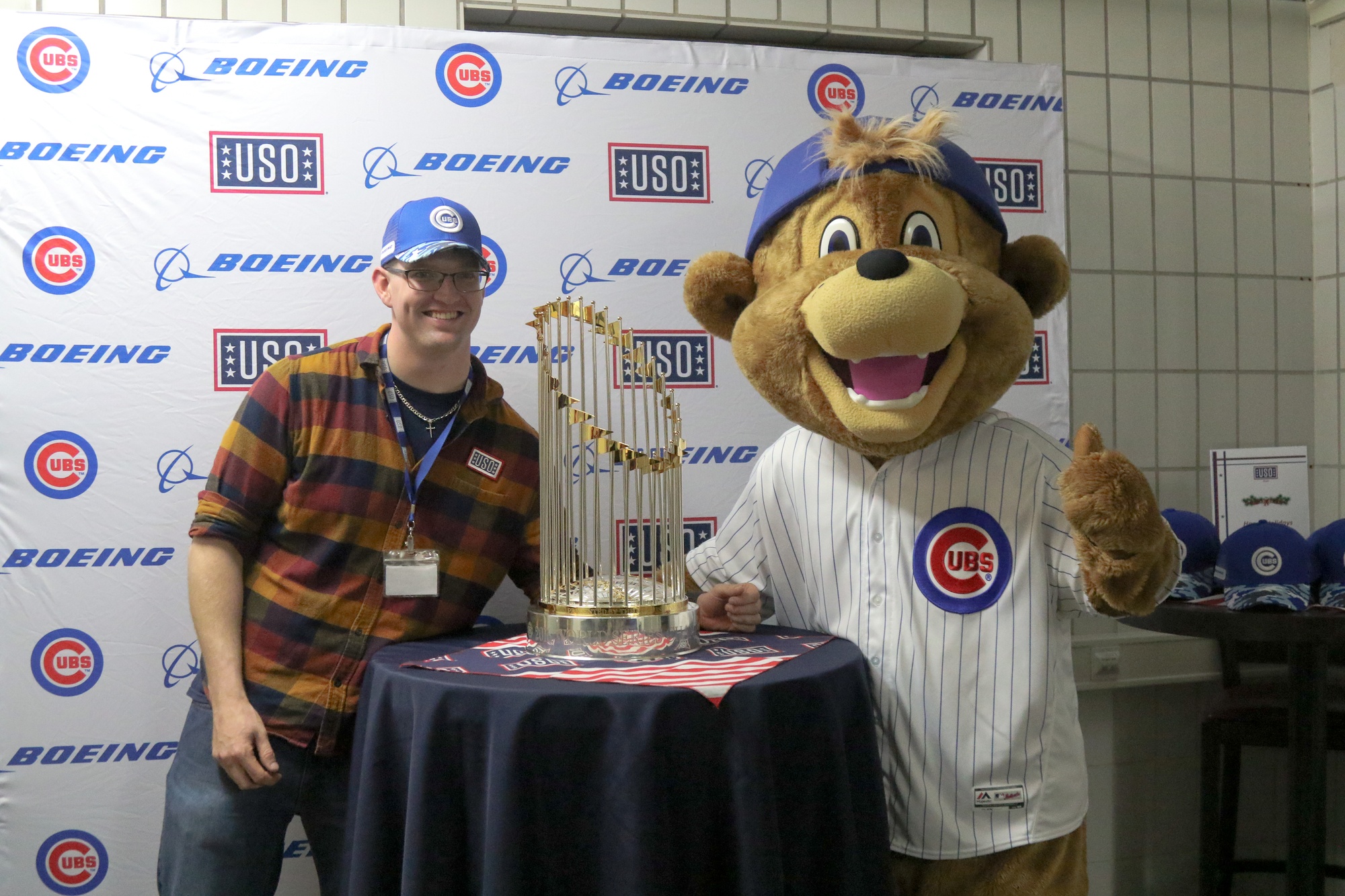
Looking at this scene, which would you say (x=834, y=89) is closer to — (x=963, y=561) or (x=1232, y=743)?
(x=963, y=561)

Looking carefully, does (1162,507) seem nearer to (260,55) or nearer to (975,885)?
(975,885)

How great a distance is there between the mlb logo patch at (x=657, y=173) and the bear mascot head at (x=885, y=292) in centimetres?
70

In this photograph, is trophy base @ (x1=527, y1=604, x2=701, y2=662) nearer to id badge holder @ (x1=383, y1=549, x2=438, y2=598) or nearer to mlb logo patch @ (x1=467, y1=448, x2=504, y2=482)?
id badge holder @ (x1=383, y1=549, x2=438, y2=598)

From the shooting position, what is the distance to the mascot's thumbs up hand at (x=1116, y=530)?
138cm

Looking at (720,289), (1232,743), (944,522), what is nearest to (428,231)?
(720,289)

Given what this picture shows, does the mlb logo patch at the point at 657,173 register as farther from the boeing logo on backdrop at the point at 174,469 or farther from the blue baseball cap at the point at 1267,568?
the blue baseball cap at the point at 1267,568

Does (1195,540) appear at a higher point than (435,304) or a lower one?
lower

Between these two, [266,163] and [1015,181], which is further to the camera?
[1015,181]

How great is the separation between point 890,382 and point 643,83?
1184 mm

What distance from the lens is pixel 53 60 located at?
2.09 metres

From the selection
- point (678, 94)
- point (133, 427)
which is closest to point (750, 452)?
point (678, 94)

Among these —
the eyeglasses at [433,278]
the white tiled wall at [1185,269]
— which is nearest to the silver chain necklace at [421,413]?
the eyeglasses at [433,278]

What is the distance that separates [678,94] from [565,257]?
1.55 feet

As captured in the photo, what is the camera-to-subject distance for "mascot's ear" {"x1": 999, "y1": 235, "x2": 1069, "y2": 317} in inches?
65.6
